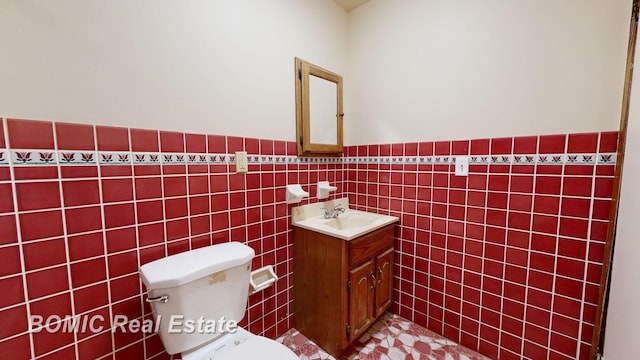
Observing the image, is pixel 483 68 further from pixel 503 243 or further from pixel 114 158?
pixel 114 158

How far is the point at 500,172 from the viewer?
1.38 metres

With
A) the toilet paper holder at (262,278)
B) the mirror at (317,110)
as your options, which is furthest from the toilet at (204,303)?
the mirror at (317,110)

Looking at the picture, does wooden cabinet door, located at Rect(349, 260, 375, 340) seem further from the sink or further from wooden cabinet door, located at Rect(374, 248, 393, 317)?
the sink

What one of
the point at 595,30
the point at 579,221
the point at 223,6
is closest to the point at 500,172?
the point at 579,221

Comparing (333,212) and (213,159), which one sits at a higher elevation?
(213,159)

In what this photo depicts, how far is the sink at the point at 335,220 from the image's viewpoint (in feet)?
5.09

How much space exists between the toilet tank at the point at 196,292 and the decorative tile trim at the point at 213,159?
451 millimetres

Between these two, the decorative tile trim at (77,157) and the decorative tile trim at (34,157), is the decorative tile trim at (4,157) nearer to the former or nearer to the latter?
the decorative tile trim at (34,157)

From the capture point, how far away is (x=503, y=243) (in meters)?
1.40

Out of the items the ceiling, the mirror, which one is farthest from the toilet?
the ceiling

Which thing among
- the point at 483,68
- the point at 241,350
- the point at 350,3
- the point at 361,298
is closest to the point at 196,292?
the point at 241,350

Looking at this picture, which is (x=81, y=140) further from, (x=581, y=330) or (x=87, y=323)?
(x=581, y=330)

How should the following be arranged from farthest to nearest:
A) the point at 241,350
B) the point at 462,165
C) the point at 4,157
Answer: the point at 462,165 → the point at 241,350 → the point at 4,157

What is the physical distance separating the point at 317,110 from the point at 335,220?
0.85 meters
